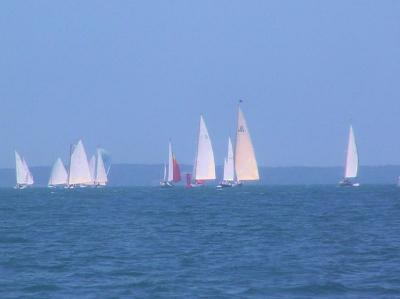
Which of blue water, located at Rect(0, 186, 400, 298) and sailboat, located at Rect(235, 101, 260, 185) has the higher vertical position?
sailboat, located at Rect(235, 101, 260, 185)

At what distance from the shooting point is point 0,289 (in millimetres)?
20078

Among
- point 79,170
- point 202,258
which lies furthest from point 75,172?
point 202,258

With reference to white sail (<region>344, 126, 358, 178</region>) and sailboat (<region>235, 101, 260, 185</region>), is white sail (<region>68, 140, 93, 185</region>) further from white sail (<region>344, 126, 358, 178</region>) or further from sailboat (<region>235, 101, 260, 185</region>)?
white sail (<region>344, 126, 358, 178</region>)

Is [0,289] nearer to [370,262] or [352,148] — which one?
[370,262]

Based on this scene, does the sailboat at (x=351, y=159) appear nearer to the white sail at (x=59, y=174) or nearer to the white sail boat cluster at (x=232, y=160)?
the white sail boat cluster at (x=232, y=160)

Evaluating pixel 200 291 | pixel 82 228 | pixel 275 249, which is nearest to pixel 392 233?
pixel 275 249

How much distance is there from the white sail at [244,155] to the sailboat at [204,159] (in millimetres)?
2795

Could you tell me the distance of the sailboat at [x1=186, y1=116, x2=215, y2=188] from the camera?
83000 millimetres

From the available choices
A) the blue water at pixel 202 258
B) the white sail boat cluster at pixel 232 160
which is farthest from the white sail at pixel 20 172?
the blue water at pixel 202 258

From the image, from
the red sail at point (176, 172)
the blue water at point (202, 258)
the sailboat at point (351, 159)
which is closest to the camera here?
the blue water at point (202, 258)

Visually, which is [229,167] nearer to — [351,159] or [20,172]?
[351,159]

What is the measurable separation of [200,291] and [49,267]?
16.7 ft

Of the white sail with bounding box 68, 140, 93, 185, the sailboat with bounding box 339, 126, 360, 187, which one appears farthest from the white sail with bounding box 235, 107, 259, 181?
the white sail with bounding box 68, 140, 93, 185

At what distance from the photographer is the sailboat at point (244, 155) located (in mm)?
79812
